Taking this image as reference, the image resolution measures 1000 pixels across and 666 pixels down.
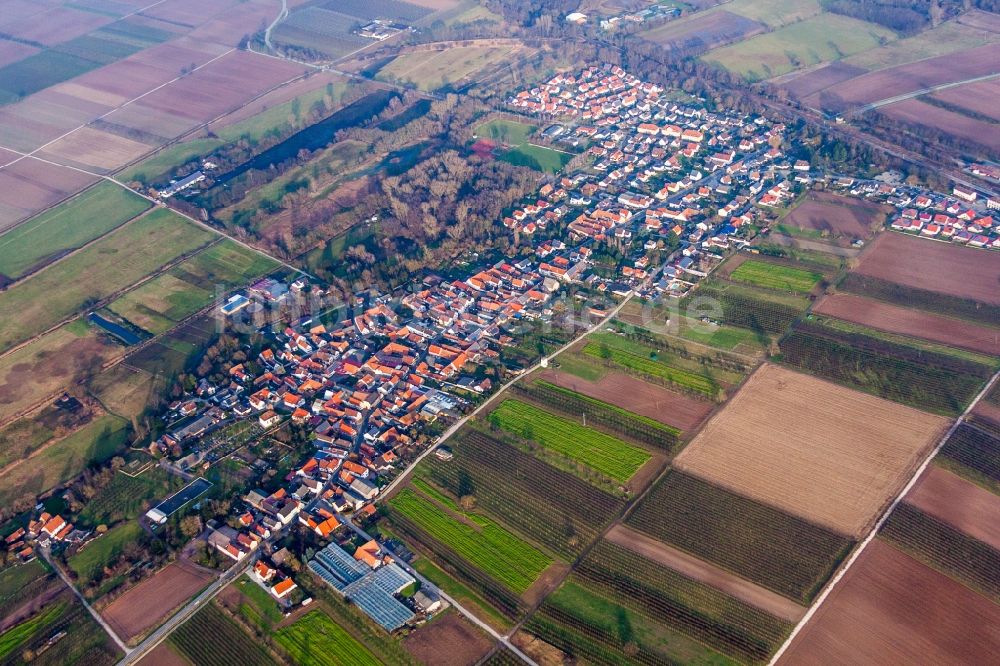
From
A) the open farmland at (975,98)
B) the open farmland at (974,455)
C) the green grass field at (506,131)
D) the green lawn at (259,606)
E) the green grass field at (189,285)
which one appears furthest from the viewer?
the green grass field at (506,131)

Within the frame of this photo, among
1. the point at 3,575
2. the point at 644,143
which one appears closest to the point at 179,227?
the point at 3,575

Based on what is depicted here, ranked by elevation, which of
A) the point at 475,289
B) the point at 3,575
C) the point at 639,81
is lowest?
the point at 3,575

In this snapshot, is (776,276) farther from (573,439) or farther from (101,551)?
(101,551)

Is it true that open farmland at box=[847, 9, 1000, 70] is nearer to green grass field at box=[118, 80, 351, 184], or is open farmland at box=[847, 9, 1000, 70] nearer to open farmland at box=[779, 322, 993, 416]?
open farmland at box=[779, 322, 993, 416]

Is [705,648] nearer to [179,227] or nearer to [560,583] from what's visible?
[560,583]

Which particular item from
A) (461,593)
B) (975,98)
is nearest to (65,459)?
(461,593)

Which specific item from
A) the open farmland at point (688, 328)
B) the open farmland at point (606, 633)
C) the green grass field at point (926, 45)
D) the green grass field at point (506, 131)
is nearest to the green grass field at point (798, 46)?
the green grass field at point (926, 45)

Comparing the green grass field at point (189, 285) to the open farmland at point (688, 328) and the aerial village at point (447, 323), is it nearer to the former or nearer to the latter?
the aerial village at point (447, 323)

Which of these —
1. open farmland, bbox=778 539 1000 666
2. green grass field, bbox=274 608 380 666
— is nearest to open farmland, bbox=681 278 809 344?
open farmland, bbox=778 539 1000 666
